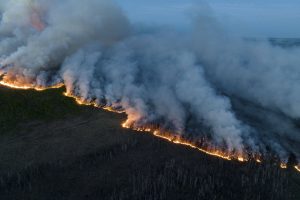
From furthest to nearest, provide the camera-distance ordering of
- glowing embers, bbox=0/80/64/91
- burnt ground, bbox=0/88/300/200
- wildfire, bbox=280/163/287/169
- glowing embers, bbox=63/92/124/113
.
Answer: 1. glowing embers, bbox=0/80/64/91
2. glowing embers, bbox=63/92/124/113
3. wildfire, bbox=280/163/287/169
4. burnt ground, bbox=0/88/300/200

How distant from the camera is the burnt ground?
56625 mm

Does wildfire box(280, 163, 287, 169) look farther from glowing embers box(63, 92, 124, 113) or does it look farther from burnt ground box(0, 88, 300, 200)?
glowing embers box(63, 92, 124, 113)

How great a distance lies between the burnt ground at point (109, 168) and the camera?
186 ft

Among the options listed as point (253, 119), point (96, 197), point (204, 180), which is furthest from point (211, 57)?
point (96, 197)

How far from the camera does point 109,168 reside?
62938mm

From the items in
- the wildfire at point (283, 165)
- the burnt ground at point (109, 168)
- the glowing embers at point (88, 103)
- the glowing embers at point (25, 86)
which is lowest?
the burnt ground at point (109, 168)

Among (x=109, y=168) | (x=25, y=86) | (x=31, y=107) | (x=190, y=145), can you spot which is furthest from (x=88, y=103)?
(x=109, y=168)

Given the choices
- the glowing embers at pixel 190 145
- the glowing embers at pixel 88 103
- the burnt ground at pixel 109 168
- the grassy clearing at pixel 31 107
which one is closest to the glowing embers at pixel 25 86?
the grassy clearing at pixel 31 107

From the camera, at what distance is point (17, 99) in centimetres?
8994

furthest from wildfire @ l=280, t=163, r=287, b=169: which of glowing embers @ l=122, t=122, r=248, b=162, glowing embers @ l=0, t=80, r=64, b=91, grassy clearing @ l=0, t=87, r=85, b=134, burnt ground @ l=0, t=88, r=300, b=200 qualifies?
glowing embers @ l=0, t=80, r=64, b=91

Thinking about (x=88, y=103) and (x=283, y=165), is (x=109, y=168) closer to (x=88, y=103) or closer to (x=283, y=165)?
(x=283, y=165)

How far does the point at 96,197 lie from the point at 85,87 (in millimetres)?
43786

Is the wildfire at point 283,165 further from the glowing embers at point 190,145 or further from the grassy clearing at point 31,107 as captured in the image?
the grassy clearing at point 31,107

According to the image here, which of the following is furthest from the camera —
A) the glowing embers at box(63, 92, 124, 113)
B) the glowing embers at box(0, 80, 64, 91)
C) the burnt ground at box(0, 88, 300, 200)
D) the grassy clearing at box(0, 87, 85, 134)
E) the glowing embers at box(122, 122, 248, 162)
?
the glowing embers at box(0, 80, 64, 91)
